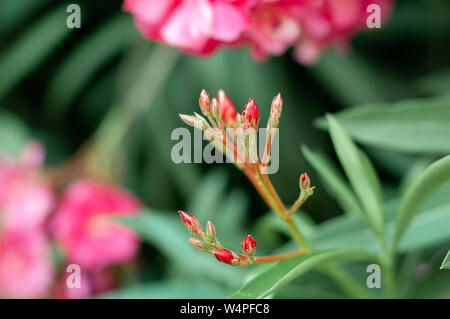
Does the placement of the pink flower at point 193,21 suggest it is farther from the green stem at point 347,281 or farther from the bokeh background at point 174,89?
the bokeh background at point 174,89


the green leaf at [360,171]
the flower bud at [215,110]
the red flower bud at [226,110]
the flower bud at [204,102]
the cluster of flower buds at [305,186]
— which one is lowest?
the cluster of flower buds at [305,186]

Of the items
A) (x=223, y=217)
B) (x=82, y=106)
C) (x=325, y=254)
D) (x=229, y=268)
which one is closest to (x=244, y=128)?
(x=325, y=254)

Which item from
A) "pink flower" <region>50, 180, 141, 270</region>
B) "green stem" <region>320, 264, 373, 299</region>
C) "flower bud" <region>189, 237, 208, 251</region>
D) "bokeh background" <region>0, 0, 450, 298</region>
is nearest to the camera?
"flower bud" <region>189, 237, 208, 251</region>

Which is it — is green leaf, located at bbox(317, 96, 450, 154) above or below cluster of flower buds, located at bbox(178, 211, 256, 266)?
above

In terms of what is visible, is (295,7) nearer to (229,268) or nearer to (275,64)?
(229,268)

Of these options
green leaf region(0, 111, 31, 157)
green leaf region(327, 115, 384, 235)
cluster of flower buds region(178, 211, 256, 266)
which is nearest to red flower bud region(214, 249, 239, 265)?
cluster of flower buds region(178, 211, 256, 266)

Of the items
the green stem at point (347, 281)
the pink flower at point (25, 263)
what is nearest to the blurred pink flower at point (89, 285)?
the pink flower at point (25, 263)

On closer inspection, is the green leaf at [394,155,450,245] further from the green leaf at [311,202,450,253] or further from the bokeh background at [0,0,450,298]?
the bokeh background at [0,0,450,298]

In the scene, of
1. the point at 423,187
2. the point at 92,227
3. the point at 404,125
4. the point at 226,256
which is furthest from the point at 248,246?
the point at 92,227
